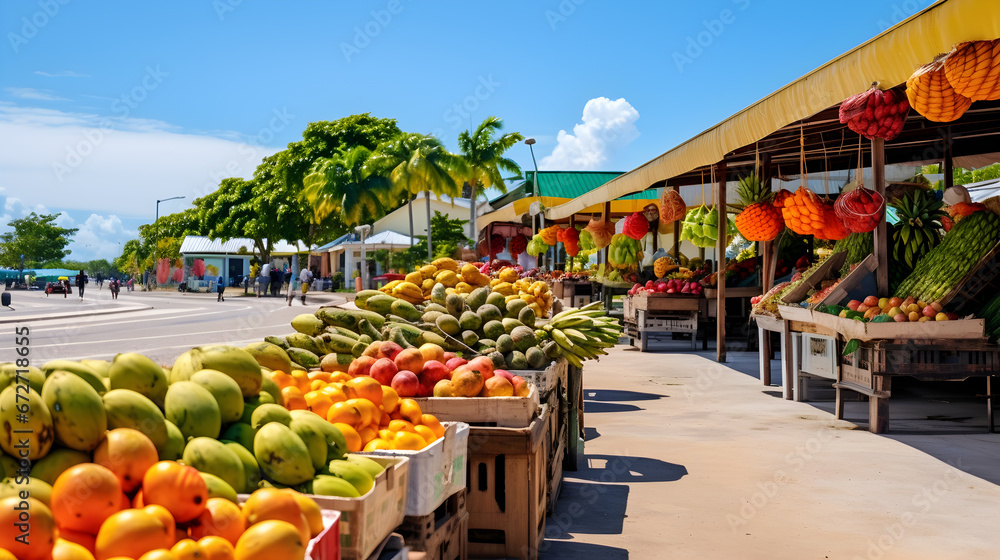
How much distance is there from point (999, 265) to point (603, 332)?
11.8ft

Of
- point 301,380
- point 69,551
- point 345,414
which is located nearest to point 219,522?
point 69,551

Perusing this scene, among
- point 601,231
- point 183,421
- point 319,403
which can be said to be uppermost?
point 601,231

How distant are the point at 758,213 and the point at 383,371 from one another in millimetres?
7088

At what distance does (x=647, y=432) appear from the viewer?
742 centimetres

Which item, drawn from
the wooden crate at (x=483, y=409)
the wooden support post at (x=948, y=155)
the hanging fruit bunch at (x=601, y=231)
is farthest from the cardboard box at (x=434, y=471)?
the hanging fruit bunch at (x=601, y=231)

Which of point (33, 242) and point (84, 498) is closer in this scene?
point (84, 498)

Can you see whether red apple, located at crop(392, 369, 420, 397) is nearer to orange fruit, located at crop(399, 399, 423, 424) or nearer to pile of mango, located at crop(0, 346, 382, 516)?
orange fruit, located at crop(399, 399, 423, 424)

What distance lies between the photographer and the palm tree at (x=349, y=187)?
131 feet

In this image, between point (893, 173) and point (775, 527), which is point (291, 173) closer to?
point (893, 173)

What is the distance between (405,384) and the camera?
4.27 meters

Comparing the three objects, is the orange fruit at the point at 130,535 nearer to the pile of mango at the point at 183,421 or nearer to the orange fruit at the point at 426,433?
the pile of mango at the point at 183,421

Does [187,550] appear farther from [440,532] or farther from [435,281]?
[435,281]

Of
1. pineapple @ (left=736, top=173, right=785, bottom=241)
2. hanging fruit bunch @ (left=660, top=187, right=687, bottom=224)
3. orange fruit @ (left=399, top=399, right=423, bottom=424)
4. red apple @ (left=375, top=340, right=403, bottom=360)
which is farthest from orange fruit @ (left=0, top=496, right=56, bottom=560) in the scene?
hanging fruit bunch @ (left=660, top=187, right=687, bottom=224)

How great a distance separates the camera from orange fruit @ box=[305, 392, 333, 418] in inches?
135
